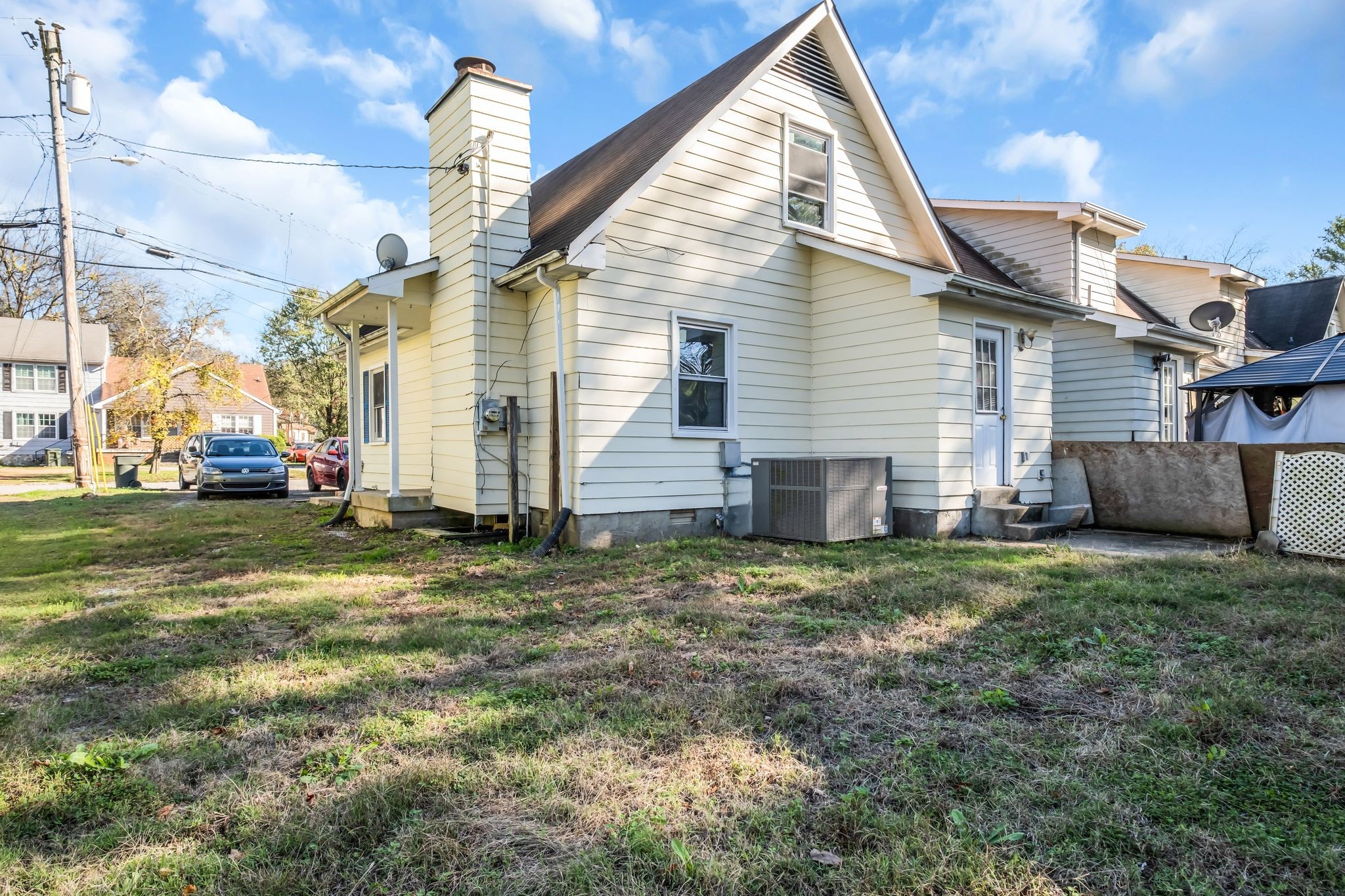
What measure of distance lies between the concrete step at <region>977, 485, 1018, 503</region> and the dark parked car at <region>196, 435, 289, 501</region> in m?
14.9

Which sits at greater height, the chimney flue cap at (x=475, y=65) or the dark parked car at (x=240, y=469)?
the chimney flue cap at (x=475, y=65)

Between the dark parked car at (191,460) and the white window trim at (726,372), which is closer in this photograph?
the white window trim at (726,372)

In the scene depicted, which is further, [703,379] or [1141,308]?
[1141,308]

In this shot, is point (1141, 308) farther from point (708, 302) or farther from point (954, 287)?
point (708, 302)

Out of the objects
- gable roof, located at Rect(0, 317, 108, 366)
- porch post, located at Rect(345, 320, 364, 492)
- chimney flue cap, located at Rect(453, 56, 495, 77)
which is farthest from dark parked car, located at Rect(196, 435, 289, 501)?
gable roof, located at Rect(0, 317, 108, 366)

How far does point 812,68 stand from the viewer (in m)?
10.1

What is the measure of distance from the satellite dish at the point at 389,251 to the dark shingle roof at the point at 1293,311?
72.6 feet

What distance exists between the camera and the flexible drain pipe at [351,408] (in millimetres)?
10867

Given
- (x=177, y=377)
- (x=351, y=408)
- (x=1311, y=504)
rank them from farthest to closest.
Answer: (x=177, y=377)
(x=351, y=408)
(x=1311, y=504)

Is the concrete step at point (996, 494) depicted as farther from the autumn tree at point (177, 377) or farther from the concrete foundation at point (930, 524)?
the autumn tree at point (177, 377)

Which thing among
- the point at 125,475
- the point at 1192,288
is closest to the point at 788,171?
the point at 1192,288

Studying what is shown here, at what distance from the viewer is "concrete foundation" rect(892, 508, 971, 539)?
8531 mm

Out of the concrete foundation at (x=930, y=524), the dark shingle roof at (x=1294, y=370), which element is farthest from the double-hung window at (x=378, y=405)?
the dark shingle roof at (x=1294, y=370)

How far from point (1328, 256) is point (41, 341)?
6341cm
